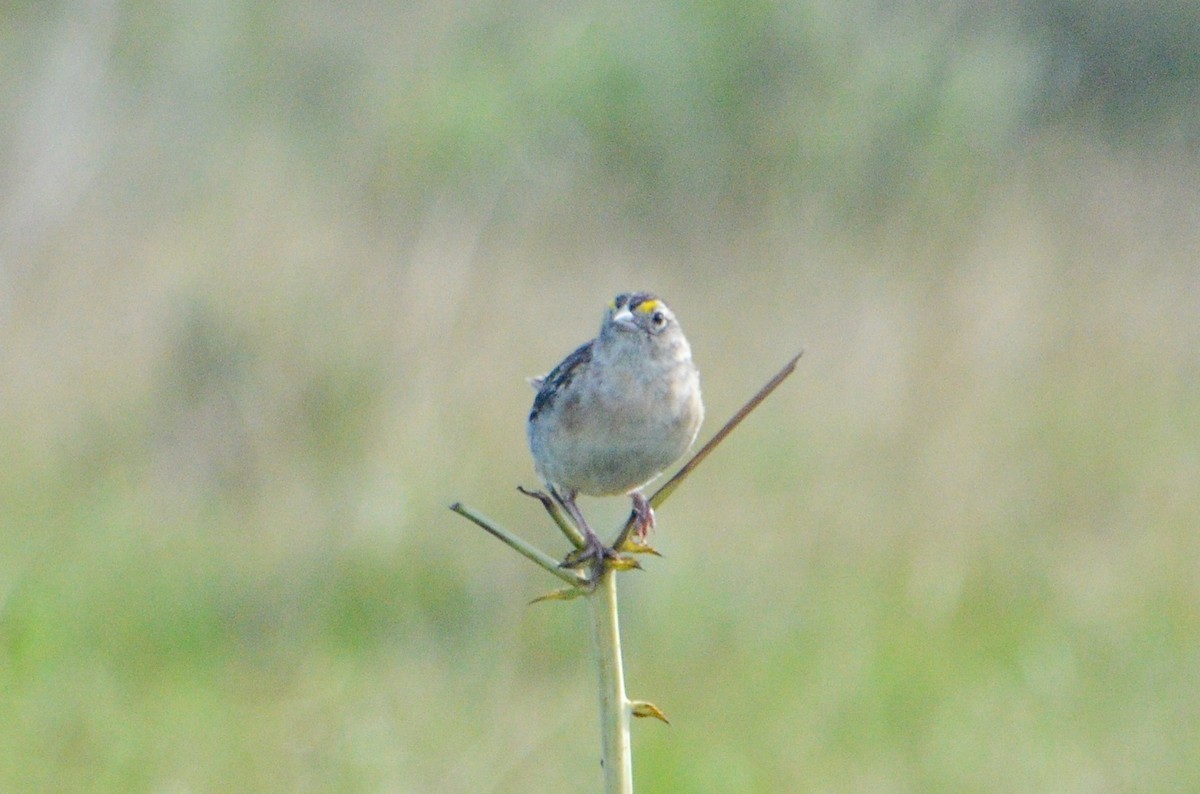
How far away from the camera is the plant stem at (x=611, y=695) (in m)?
1.38

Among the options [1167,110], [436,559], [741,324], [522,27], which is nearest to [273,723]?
[436,559]

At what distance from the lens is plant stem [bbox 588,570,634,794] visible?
1.38 metres

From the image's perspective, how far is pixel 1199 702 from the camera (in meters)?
4.68

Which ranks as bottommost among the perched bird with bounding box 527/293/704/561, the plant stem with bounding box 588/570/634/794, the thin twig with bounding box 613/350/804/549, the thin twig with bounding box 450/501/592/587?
the plant stem with bounding box 588/570/634/794

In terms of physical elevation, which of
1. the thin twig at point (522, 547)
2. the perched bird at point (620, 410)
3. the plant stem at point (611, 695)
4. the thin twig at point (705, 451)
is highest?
the perched bird at point (620, 410)

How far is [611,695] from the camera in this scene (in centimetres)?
144

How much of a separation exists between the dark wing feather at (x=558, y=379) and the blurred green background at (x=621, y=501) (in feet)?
2.92

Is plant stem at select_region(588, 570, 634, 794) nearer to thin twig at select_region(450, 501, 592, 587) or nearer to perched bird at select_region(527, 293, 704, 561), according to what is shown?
thin twig at select_region(450, 501, 592, 587)

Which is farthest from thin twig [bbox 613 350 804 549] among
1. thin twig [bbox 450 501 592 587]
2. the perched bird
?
the perched bird

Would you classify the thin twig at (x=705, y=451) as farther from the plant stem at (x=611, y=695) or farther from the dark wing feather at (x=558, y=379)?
the dark wing feather at (x=558, y=379)

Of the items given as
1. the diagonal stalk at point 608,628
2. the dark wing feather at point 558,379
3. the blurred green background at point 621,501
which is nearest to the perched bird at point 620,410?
the dark wing feather at point 558,379

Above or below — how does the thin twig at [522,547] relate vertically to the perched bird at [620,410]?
below

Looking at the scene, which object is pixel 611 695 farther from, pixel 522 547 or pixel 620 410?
pixel 620 410

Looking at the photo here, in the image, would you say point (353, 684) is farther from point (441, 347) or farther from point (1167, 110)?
point (1167, 110)
